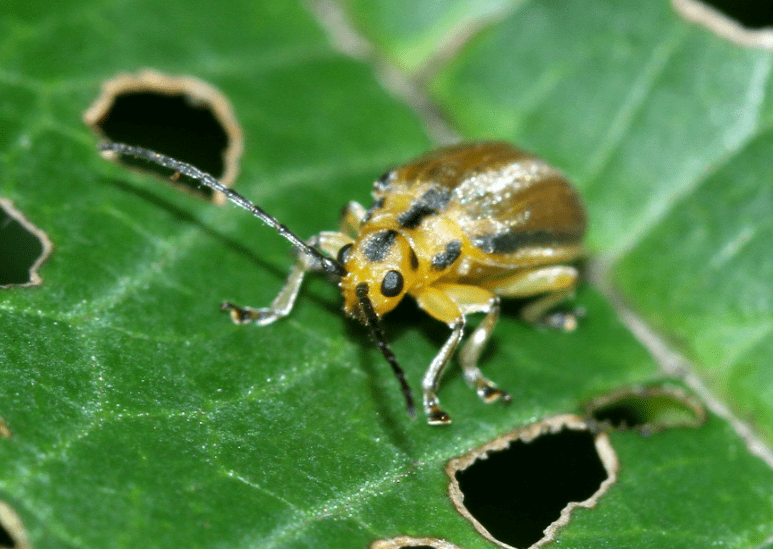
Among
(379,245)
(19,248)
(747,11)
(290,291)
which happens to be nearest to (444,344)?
(379,245)

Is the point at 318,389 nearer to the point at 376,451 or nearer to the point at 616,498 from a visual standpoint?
the point at 376,451

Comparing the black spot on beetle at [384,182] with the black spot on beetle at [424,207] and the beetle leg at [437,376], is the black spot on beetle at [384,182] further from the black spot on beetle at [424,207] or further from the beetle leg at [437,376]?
the beetle leg at [437,376]

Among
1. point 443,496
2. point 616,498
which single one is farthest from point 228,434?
point 616,498

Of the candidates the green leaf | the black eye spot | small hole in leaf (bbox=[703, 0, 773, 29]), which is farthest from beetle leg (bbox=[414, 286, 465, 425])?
small hole in leaf (bbox=[703, 0, 773, 29])

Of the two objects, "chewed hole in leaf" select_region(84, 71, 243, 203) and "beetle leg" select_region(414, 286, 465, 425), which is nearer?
"beetle leg" select_region(414, 286, 465, 425)

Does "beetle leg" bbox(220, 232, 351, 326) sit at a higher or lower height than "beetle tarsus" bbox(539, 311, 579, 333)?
higher

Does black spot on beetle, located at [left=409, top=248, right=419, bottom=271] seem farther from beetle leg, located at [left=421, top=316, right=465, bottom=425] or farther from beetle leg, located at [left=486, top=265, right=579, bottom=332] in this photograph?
beetle leg, located at [left=486, top=265, right=579, bottom=332]

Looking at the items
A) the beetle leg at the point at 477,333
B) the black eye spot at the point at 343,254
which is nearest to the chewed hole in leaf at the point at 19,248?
the black eye spot at the point at 343,254
